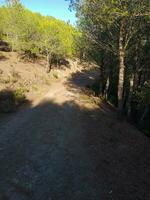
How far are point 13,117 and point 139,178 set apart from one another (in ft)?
41.2

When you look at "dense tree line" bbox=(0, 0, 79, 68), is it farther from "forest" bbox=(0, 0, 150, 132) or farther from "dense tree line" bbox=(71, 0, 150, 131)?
"dense tree line" bbox=(71, 0, 150, 131)

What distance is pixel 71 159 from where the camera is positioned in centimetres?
1497

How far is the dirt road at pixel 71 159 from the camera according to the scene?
12094 mm

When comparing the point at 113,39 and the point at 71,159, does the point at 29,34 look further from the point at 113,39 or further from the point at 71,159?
the point at 71,159

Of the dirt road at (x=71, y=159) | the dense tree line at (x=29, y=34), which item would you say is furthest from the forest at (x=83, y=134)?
the dense tree line at (x=29, y=34)

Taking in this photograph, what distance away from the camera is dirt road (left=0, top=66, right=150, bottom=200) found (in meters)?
12.1

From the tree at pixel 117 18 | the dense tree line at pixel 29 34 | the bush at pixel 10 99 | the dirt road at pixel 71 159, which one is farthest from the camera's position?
the dense tree line at pixel 29 34

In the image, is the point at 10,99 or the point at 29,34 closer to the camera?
the point at 10,99

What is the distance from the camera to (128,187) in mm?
12641

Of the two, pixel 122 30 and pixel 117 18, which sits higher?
pixel 117 18

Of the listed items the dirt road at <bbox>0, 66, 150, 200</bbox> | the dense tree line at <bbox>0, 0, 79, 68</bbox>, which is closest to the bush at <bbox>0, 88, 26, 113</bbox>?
the dirt road at <bbox>0, 66, 150, 200</bbox>

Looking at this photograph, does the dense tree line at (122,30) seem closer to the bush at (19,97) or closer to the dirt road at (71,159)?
the dirt road at (71,159)

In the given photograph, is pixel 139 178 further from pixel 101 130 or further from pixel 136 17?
pixel 136 17

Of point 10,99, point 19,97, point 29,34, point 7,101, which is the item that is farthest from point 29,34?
point 7,101
